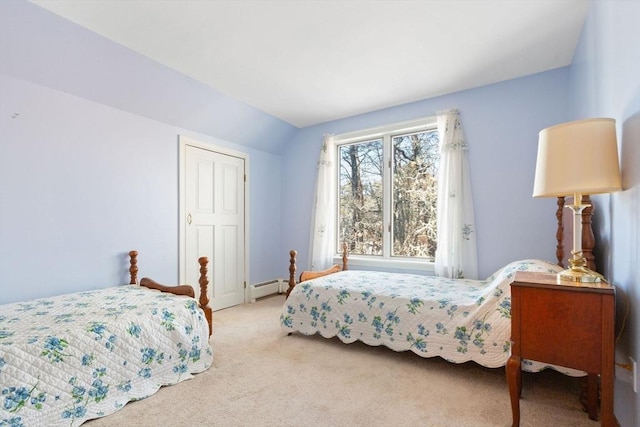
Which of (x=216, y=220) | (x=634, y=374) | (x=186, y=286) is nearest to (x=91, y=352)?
(x=186, y=286)

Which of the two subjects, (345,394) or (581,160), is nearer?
(581,160)

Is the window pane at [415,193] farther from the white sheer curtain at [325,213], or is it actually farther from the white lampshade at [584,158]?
the white lampshade at [584,158]

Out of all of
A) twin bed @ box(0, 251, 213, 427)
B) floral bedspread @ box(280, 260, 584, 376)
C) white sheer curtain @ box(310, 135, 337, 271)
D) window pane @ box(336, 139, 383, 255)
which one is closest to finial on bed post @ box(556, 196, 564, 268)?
floral bedspread @ box(280, 260, 584, 376)

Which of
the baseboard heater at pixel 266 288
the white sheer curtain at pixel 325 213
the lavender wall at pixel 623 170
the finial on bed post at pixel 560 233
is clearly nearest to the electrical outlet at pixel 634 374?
the lavender wall at pixel 623 170

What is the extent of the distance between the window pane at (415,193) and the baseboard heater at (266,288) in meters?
1.87

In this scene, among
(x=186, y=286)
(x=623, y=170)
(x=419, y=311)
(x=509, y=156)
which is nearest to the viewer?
(x=623, y=170)

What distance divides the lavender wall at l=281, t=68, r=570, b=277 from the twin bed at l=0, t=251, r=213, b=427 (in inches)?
113

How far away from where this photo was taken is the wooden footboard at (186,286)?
2621 mm

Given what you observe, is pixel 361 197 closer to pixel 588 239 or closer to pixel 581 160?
pixel 588 239

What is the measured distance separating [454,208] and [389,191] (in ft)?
2.86

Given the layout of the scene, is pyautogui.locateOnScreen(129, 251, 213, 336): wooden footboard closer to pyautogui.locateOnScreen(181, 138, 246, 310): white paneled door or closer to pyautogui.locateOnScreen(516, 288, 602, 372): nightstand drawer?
pyautogui.locateOnScreen(181, 138, 246, 310): white paneled door

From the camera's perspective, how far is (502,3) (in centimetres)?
202

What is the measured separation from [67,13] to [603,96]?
11.4 feet

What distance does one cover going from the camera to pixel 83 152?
2.67 metres
